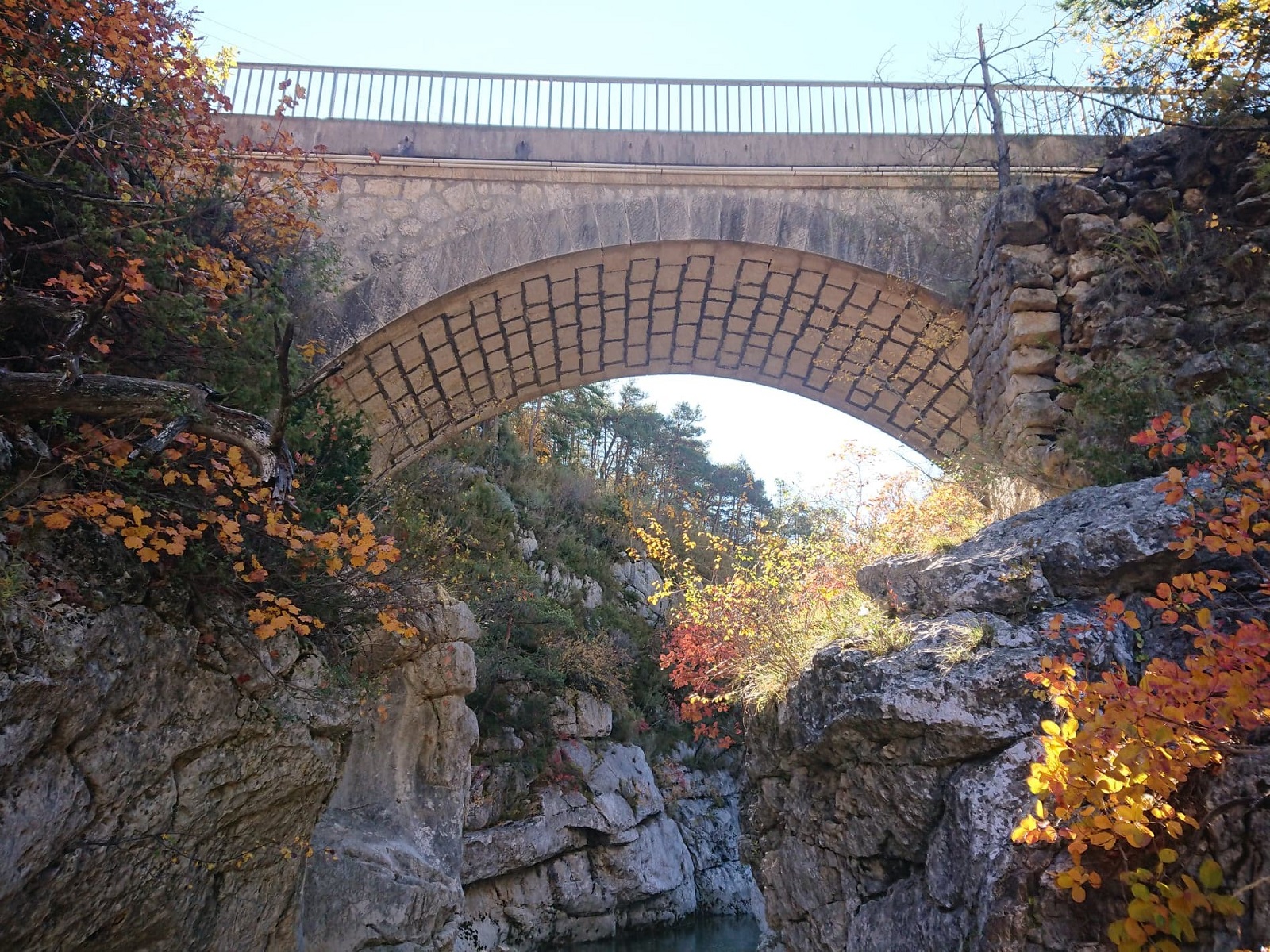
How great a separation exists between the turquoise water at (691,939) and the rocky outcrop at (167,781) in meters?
5.47

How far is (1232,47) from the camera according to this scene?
21.8ft

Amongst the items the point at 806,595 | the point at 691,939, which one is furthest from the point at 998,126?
the point at 691,939

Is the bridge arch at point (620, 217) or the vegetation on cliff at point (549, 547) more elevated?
the bridge arch at point (620, 217)

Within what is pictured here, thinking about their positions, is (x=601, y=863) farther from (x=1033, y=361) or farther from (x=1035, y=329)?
(x=1035, y=329)

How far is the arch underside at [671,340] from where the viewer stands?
333 inches

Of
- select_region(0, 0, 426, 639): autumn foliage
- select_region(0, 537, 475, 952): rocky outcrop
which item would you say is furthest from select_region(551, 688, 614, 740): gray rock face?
select_region(0, 0, 426, 639): autumn foliage

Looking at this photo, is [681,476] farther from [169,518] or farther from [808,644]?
[169,518]

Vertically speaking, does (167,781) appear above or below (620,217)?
below

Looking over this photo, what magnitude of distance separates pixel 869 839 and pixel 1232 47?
6.84m

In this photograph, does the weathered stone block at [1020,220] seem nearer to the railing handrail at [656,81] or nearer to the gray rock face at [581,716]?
the railing handrail at [656,81]

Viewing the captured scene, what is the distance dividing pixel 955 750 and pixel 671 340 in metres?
6.73

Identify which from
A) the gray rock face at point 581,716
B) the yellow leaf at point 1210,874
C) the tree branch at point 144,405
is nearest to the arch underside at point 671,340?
the tree branch at point 144,405

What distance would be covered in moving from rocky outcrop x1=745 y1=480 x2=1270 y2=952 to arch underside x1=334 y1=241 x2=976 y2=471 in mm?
4203

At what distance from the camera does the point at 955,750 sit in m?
4.05
